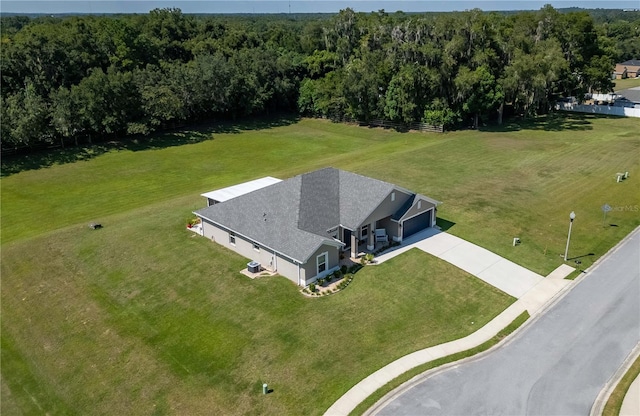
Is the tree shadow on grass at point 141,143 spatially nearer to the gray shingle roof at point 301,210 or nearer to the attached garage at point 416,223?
the gray shingle roof at point 301,210

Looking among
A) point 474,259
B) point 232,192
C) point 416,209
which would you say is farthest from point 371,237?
point 232,192

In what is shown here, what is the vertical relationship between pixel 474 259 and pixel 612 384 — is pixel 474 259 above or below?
above

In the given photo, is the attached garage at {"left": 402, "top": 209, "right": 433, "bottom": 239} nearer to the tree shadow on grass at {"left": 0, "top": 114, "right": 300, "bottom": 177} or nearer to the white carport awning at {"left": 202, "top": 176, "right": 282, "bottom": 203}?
the white carport awning at {"left": 202, "top": 176, "right": 282, "bottom": 203}

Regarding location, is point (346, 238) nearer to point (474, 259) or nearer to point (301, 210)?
point (301, 210)

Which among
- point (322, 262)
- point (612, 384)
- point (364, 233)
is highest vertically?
point (364, 233)

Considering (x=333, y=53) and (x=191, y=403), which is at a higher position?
(x=333, y=53)

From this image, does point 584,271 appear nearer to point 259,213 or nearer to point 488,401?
point 488,401

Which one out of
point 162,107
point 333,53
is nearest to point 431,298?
point 162,107

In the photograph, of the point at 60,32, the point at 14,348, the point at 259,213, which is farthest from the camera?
the point at 60,32
